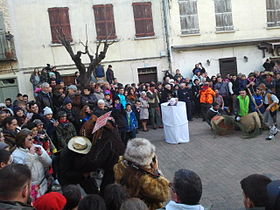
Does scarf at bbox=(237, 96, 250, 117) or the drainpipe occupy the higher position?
the drainpipe

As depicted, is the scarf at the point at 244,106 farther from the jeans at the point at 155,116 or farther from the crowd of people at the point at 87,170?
the jeans at the point at 155,116

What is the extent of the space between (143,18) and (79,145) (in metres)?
14.9

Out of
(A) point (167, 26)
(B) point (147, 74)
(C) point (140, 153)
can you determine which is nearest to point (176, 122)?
(C) point (140, 153)

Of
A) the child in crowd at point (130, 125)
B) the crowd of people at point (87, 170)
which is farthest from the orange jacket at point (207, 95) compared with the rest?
the child in crowd at point (130, 125)

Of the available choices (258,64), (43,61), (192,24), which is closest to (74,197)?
(43,61)

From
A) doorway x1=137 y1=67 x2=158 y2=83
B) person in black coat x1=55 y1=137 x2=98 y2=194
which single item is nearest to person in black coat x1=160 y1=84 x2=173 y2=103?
doorway x1=137 y1=67 x2=158 y2=83

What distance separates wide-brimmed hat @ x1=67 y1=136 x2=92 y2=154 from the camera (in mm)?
3998

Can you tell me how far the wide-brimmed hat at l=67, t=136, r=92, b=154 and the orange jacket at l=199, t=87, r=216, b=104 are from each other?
30.1 feet

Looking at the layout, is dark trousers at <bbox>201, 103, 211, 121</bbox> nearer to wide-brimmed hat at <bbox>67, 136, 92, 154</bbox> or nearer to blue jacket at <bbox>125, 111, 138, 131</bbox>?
blue jacket at <bbox>125, 111, 138, 131</bbox>

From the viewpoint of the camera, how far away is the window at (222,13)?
1842 centimetres

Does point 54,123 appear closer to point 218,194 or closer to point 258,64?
point 218,194

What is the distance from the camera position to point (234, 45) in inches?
733

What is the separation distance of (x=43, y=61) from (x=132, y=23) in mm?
5719

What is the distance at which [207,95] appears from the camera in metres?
12.6
